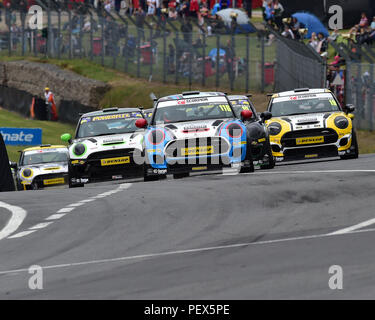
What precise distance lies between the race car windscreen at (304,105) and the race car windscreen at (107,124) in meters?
2.91

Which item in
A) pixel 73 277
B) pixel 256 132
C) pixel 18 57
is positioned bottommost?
pixel 73 277

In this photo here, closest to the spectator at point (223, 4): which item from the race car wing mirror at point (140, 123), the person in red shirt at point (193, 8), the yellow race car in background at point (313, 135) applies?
the person in red shirt at point (193, 8)

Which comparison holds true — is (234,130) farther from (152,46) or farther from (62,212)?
(152,46)

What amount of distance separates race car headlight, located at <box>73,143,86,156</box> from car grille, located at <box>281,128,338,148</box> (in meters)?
3.90

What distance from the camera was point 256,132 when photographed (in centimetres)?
1688

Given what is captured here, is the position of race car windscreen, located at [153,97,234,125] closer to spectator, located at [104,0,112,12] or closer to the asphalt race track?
the asphalt race track

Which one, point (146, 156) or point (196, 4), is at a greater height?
point (196, 4)

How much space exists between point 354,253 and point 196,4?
105ft

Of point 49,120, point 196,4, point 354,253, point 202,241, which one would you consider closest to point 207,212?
point 202,241

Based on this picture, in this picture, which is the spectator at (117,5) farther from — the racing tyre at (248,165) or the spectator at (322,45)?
the racing tyre at (248,165)

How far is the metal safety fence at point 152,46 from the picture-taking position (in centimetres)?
3425

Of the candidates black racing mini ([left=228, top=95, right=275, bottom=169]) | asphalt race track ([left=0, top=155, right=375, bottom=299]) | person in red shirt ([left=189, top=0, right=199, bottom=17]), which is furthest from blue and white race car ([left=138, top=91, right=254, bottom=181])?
person in red shirt ([left=189, top=0, right=199, bottom=17])

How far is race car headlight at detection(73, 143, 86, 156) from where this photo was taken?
58.4ft

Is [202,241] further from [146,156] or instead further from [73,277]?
A: [146,156]
